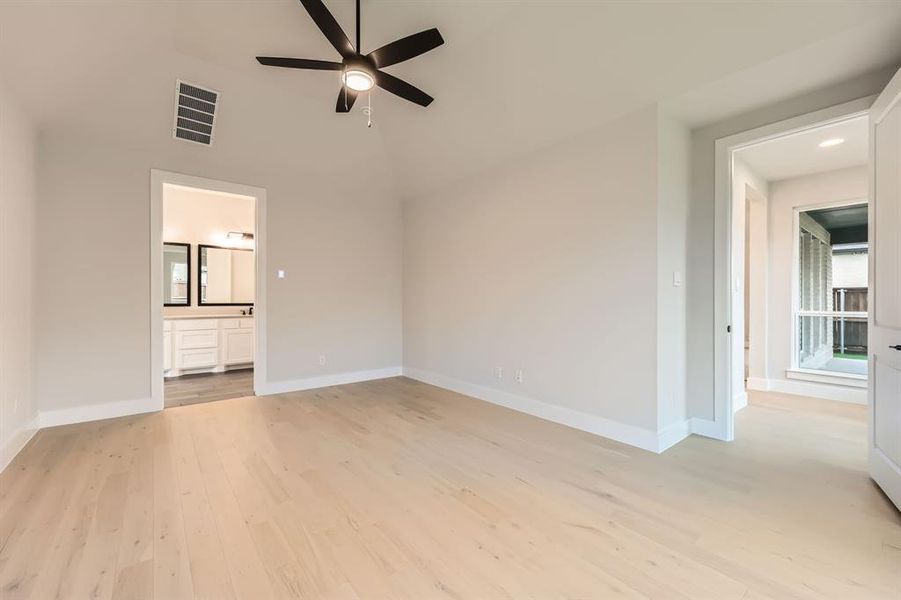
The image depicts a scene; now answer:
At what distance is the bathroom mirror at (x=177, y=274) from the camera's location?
5.91 meters

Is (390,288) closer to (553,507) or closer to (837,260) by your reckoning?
(553,507)

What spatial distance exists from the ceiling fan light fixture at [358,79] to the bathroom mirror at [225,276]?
4.83 m

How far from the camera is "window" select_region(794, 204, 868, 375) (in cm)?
473

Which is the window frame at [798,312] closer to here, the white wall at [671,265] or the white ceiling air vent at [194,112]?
the white wall at [671,265]

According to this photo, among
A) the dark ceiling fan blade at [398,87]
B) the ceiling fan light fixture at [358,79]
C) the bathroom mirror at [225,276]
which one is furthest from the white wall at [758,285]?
the bathroom mirror at [225,276]

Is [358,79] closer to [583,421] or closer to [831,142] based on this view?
[583,421]

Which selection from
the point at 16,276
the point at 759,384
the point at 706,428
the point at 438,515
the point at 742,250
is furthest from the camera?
the point at 759,384

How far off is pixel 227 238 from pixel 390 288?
3124 mm

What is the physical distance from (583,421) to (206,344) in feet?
18.4

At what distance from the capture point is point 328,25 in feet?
7.25

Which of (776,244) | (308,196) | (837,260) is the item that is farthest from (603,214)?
A: (837,260)

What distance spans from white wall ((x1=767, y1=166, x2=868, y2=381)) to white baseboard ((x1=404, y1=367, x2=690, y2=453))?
2.58 meters

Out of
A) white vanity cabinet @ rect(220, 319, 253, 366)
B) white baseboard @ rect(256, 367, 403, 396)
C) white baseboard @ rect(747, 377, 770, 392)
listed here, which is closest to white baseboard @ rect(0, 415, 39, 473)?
white baseboard @ rect(256, 367, 403, 396)

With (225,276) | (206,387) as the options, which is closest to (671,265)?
(206,387)
